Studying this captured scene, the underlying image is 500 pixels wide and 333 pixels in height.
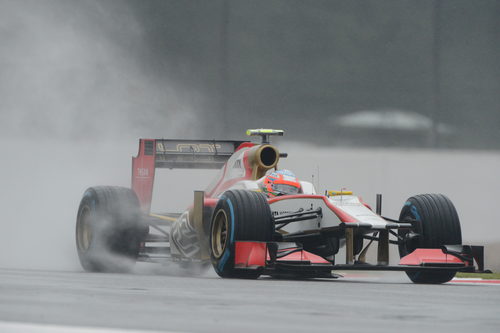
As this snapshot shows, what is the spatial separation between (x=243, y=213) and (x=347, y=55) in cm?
822

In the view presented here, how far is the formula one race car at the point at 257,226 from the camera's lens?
9.33 m

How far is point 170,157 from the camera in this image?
1309 cm

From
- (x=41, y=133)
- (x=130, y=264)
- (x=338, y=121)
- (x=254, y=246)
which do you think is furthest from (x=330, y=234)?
(x=41, y=133)

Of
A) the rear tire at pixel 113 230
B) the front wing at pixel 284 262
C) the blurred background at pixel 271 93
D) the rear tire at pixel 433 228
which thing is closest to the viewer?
the front wing at pixel 284 262

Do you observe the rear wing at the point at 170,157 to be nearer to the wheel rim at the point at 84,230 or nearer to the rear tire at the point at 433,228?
the wheel rim at the point at 84,230

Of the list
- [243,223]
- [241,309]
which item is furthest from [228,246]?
[241,309]

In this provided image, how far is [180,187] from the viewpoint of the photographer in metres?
16.6

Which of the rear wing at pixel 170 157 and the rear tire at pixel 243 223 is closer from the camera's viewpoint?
the rear tire at pixel 243 223

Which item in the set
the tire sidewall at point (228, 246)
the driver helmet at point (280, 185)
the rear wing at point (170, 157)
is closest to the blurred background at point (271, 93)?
the rear wing at point (170, 157)

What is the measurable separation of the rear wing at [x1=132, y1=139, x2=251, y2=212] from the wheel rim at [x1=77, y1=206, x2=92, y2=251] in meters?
0.83

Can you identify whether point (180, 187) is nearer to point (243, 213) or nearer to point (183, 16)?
point (183, 16)

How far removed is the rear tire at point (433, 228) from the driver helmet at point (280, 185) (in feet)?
4.60

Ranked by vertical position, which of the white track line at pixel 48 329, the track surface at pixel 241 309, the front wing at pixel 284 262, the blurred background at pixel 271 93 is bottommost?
the track surface at pixel 241 309

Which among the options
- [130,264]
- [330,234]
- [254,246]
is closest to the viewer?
[254,246]
